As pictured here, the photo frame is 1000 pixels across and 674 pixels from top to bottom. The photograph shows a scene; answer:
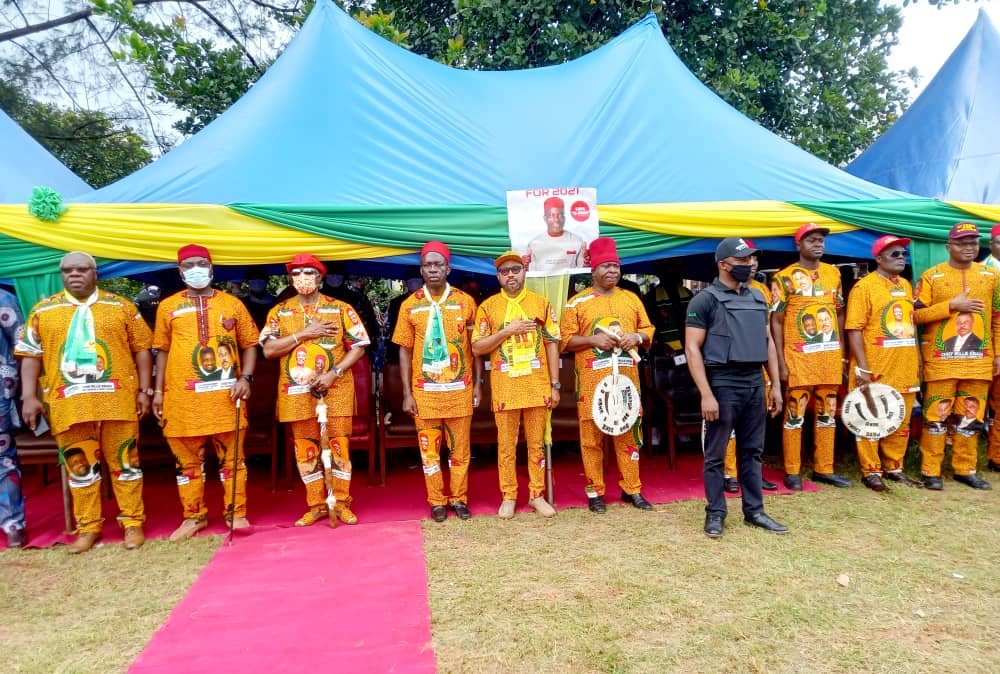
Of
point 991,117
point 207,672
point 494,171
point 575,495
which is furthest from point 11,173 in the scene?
point 991,117

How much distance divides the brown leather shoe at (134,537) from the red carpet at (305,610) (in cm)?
55

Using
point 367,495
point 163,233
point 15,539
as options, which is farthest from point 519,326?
point 15,539

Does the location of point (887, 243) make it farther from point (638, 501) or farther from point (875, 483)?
point (638, 501)

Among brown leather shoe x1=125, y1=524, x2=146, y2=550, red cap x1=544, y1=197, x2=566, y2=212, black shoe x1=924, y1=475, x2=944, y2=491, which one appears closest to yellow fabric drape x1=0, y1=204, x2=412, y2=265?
red cap x1=544, y1=197, x2=566, y2=212

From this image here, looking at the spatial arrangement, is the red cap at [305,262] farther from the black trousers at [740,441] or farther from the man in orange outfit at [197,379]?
the black trousers at [740,441]

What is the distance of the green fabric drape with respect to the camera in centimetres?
404

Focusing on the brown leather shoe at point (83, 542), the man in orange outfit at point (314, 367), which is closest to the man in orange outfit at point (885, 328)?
the man in orange outfit at point (314, 367)

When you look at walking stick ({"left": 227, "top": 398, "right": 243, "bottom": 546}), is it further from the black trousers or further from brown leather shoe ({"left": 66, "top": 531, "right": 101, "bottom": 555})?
the black trousers

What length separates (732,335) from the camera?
3.46m

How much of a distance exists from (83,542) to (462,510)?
232 centimetres

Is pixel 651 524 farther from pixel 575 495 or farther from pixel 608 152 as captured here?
pixel 608 152

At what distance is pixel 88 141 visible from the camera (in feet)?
34.2

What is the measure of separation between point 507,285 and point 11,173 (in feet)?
14.3

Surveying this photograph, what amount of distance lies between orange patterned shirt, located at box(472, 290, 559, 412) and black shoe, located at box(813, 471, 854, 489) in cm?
231
